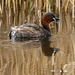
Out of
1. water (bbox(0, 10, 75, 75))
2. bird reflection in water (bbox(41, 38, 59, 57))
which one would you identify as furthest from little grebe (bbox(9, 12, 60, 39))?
bird reflection in water (bbox(41, 38, 59, 57))

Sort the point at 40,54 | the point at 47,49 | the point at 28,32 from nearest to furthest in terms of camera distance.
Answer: the point at 40,54
the point at 47,49
the point at 28,32

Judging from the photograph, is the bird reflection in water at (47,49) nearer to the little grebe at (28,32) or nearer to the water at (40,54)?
the water at (40,54)

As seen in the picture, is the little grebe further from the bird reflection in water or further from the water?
the bird reflection in water

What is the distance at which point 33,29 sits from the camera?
8508 mm

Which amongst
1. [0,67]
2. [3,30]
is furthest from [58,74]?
[3,30]

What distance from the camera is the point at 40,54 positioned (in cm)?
660

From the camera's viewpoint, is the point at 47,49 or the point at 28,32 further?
the point at 28,32

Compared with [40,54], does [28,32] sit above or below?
above

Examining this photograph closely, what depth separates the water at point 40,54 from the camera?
543 cm

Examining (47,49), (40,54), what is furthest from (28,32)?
(40,54)

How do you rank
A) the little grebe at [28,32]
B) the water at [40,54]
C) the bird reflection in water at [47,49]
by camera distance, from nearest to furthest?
the water at [40,54] < the bird reflection in water at [47,49] < the little grebe at [28,32]

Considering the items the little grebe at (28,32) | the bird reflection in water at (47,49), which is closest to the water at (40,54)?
the bird reflection in water at (47,49)

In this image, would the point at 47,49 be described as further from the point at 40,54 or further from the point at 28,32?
the point at 28,32

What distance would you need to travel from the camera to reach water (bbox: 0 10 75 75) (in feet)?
17.8
